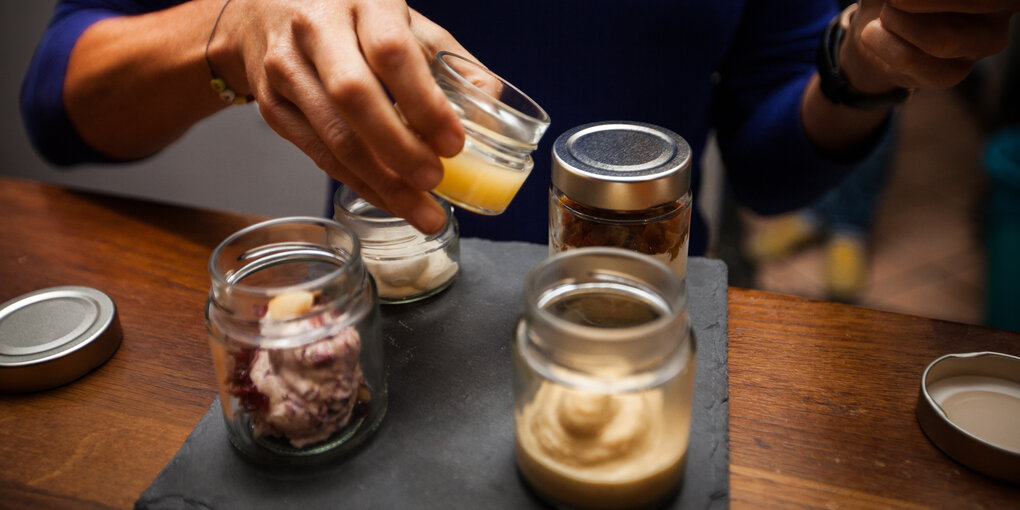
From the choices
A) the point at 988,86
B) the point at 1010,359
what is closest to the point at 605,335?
the point at 1010,359

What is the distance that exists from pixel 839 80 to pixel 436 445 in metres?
0.72

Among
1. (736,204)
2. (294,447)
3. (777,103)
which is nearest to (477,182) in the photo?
(294,447)

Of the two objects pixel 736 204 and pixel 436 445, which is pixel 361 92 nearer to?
pixel 436 445

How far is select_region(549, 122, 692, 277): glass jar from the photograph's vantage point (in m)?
0.70

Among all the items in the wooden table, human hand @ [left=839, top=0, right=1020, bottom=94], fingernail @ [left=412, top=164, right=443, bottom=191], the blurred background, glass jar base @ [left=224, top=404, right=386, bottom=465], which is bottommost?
the blurred background

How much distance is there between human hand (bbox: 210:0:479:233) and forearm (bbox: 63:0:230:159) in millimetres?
192

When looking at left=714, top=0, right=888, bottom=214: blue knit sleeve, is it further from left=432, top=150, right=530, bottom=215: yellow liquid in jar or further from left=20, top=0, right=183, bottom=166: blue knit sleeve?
left=20, top=0, right=183, bottom=166: blue knit sleeve

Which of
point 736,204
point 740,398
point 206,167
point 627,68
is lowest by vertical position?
point 736,204

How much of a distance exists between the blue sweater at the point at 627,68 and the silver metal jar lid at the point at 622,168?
36cm

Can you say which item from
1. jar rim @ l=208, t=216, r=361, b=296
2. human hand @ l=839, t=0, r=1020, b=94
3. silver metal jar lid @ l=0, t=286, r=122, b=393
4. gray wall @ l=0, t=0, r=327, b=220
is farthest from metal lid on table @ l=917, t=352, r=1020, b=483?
gray wall @ l=0, t=0, r=327, b=220

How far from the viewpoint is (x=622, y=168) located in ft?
2.33

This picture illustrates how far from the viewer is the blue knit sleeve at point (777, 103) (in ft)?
3.77

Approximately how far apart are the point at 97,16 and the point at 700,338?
99 cm

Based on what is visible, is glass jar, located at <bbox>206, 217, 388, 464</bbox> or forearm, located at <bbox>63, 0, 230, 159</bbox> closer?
glass jar, located at <bbox>206, 217, 388, 464</bbox>
